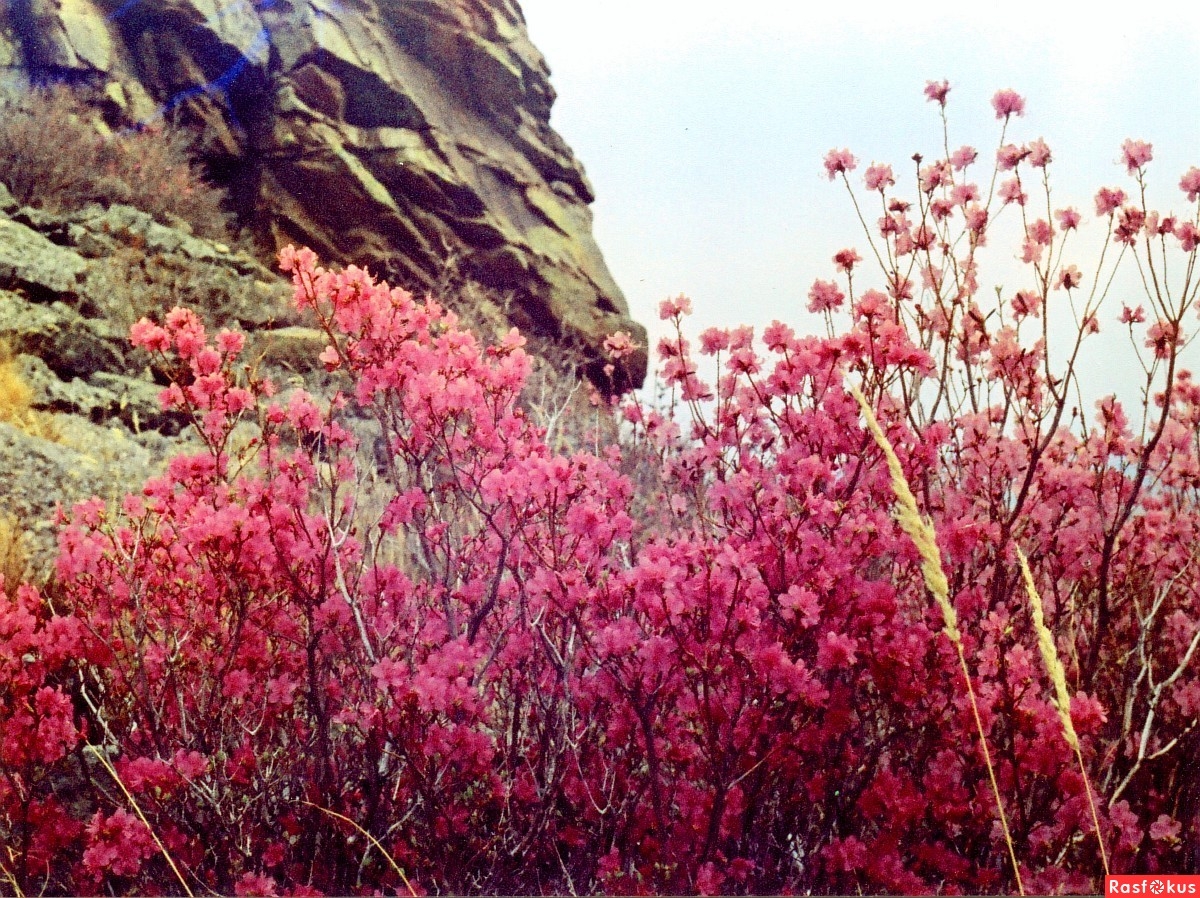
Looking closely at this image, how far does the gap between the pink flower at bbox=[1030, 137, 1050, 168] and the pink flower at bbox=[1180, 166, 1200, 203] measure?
412mm

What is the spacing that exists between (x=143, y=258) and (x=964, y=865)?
696cm

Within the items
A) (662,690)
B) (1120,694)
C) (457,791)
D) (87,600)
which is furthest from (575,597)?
(1120,694)

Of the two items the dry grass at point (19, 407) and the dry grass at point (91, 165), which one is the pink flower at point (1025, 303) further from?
the dry grass at point (91, 165)

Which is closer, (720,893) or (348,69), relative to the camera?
(720,893)

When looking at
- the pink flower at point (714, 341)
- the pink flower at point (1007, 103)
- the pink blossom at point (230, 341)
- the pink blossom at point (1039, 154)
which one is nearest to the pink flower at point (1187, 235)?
the pink blossom at point (1039, 154)

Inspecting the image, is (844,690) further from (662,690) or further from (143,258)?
(143,258)

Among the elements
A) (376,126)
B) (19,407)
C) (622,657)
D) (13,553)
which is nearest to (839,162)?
(622,657)

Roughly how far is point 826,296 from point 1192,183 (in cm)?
117

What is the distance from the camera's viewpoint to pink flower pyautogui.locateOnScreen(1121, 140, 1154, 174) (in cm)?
259

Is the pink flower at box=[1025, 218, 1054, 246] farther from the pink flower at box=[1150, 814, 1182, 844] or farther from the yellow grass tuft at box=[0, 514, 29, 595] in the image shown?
the yellow grass tuft at box=[0, 514, 29, 595]

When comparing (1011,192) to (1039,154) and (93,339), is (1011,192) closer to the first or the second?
(1039,154)

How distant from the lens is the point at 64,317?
17.2 feet

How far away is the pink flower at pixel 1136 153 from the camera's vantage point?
2586mm

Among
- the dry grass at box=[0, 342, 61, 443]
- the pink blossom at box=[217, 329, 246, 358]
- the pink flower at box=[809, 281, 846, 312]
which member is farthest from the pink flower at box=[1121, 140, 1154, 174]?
the dry grass at box=[0, 342, 61, 443]
